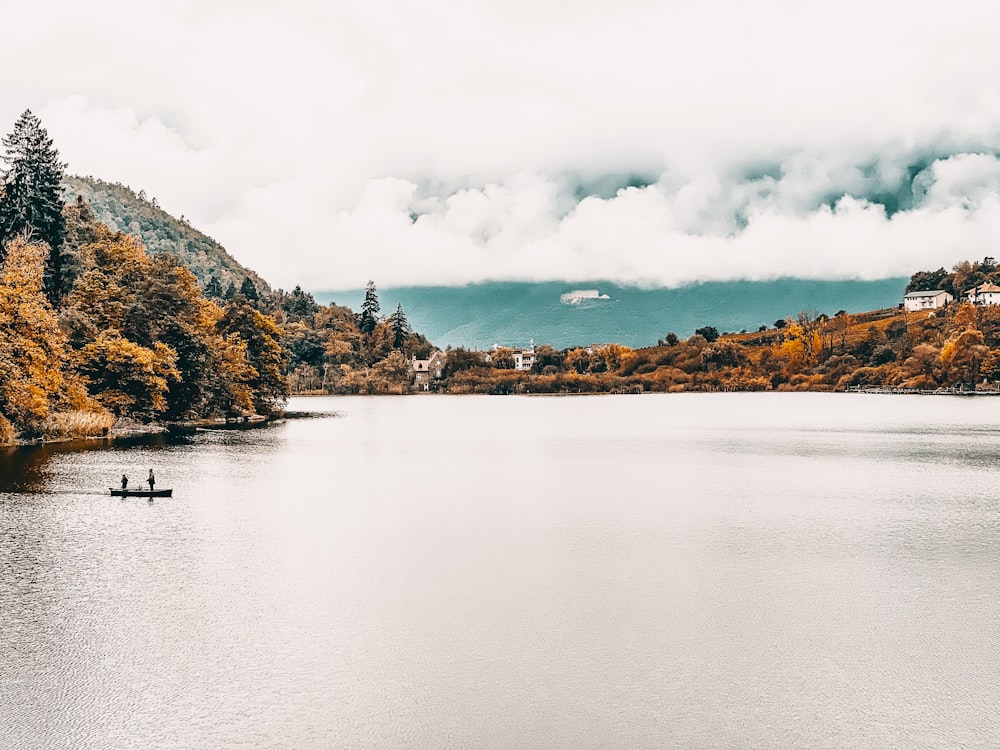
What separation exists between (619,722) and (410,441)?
77.8 metres

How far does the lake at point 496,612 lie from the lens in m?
18.3

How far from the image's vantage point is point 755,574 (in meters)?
31.4

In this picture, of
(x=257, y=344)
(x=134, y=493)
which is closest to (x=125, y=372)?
(x=257, y=344)

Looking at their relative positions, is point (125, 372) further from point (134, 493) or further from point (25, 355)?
point (134, 493)

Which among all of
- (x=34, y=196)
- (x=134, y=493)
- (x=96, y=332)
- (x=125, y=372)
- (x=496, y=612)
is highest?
(x=34, y=196)

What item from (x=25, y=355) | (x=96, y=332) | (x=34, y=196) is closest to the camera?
(x=25, y=355)

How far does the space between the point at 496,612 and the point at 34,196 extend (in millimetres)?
100438

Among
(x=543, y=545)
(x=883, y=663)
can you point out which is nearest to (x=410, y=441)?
(x=543, y=545)

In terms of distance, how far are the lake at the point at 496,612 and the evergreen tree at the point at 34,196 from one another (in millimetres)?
53475

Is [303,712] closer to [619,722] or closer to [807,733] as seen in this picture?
[619,722]

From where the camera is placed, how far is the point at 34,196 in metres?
103

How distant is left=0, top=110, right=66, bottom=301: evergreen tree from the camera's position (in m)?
100

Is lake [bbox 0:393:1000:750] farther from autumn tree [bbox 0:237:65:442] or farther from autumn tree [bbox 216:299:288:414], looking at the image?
autumn tree [bbox 216:299:288:414]

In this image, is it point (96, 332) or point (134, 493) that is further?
point (96, 332)
